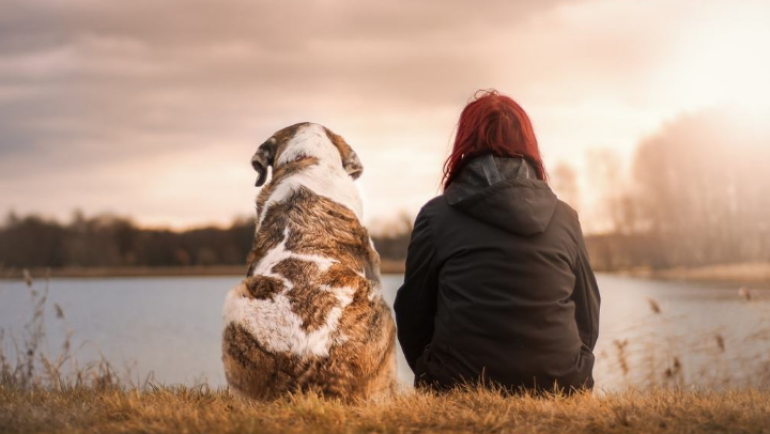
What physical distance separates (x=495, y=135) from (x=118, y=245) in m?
40.2

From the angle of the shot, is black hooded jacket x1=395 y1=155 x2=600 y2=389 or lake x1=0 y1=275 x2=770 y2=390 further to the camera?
lake x1=0 y1=275 x2=770 y2=390

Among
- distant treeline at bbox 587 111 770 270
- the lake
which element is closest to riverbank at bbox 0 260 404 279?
the lake

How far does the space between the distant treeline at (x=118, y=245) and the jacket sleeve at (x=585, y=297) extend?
27.7 meters

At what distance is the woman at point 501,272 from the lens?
4277 millimetres

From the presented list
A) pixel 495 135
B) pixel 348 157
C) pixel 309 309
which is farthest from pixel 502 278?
pixel 348 157

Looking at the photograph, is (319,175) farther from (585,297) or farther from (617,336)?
(617,336)

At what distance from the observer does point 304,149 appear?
557 cm

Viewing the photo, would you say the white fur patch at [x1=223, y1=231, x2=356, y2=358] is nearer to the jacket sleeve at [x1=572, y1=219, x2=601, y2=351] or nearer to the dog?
the dog

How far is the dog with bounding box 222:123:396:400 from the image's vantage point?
4164mm

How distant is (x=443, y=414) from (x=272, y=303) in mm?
1211

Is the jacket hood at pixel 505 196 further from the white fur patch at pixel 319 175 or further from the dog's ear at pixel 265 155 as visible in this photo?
the dog's ear at pixel 265 155

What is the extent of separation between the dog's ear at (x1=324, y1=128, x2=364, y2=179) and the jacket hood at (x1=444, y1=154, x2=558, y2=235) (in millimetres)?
1431

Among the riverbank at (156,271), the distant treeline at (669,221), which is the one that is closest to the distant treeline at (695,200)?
the distant treeline at (669,221)

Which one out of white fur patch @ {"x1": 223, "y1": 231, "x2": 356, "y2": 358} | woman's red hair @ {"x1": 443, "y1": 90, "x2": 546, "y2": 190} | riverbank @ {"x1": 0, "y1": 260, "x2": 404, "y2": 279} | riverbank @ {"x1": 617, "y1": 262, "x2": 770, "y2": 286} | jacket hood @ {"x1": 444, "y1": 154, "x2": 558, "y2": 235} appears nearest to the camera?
white fur patch @ {"x1": 223, "y1": 231, "x2": 356, "y2": 358}
